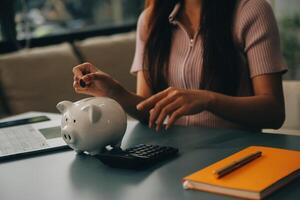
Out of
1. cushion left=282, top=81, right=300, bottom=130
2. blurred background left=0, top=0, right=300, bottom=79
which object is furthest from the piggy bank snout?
blurred background left=0, top=0, right=300, bottom=79

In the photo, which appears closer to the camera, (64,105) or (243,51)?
(64,105)

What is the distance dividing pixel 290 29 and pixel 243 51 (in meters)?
1.73

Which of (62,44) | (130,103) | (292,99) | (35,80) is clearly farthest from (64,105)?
(62,44)

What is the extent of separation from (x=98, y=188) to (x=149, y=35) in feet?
2.66

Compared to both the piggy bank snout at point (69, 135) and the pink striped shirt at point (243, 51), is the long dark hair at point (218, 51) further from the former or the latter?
the piggy bank snout at point (69, 135)

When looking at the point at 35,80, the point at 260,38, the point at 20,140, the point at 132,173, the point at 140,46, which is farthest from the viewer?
the point at 35,80

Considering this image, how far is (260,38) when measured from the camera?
1416 mm

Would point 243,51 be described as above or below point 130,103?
above

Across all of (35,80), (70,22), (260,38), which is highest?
(260,38)

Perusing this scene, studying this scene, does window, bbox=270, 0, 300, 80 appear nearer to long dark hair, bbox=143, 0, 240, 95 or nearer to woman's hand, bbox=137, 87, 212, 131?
long dark hair, bbox=143, 0, 240, 95

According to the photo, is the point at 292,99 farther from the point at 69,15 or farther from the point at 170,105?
the point at 69,15

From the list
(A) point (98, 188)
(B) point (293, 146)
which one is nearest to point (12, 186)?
(A) point (98, 188)

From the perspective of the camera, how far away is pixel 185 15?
163cm

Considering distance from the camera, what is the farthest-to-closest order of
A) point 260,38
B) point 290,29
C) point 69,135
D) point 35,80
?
point 290,29 → point 35,80 → point 260,38 → point 69,135
